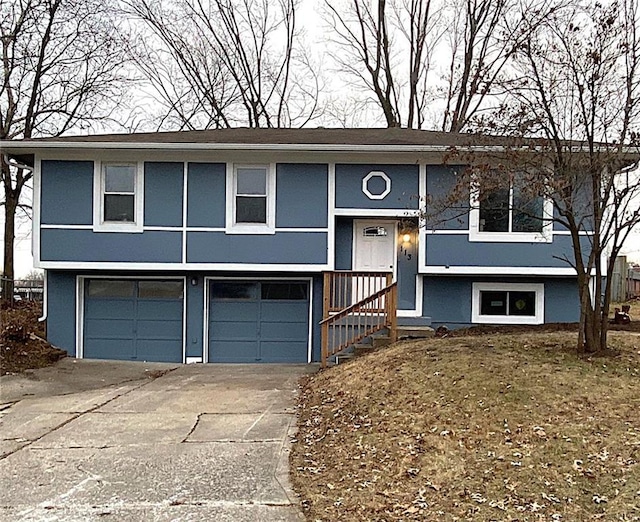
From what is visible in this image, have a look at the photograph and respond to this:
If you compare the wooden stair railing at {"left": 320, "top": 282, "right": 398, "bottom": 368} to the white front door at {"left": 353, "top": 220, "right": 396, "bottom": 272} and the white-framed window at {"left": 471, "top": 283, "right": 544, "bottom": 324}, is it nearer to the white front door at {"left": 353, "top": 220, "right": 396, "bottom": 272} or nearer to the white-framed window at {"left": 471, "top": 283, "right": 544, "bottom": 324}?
the white front door at {"left": 353, "top": 220, "right": 396, "bottom": 272}

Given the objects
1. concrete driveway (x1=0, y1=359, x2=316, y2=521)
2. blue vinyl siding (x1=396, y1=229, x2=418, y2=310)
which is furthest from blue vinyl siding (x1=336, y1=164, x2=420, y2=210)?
concrete driveway (x1=0, y1=359, x2=316, y2=521)

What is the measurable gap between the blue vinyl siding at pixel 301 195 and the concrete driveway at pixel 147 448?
364cm

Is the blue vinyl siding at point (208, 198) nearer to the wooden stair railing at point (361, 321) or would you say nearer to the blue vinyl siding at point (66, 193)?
the blue vinyl siding at point (66, 193)

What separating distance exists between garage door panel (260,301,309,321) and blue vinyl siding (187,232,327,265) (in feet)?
3.80

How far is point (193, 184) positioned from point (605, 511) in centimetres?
1003

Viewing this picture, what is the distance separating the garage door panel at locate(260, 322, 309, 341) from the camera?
12.7m

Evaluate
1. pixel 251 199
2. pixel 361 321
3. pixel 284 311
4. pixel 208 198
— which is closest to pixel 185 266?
pixel 208 198

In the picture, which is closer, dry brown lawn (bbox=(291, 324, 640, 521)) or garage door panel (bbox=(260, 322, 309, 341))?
dry brown lawn (bbox=(291, 324, 640, 521))

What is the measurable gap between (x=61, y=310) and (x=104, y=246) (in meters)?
1.84

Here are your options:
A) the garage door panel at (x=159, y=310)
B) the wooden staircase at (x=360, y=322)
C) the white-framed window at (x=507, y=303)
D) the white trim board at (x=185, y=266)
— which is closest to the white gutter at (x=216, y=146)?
the white trim board at (x=185, y=266)

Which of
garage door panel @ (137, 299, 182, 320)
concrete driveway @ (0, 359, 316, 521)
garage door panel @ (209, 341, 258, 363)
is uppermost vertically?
garage door panel @ (137, 299, 182, 320)

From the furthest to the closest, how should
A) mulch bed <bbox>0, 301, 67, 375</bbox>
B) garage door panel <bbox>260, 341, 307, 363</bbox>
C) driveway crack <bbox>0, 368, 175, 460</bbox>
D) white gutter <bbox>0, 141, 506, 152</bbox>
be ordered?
garage door panel <bbox>260, 341, 307, 363</bbox>
white gutter <bbox>0, 141, 506, 152</bbox>
mulch bed <bbox>0, 301, 67, 375</bbox>
driveway crack <bbox>0, 368, 175, 460</bbox>

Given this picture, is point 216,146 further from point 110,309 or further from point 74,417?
point 74,417

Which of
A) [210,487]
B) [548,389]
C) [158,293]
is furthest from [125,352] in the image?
[548,389]
